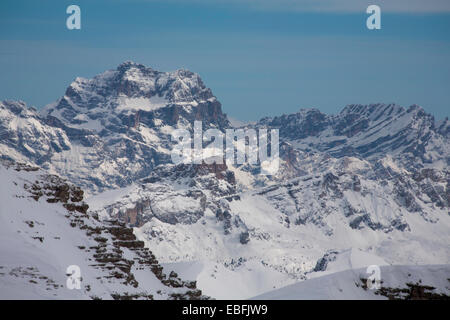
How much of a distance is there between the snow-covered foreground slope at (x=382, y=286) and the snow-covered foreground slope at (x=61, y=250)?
2484cm

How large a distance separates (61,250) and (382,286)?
48.1m

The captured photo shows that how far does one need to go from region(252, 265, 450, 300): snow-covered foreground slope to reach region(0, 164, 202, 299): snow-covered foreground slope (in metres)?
24.8

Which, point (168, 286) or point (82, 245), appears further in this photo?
point (168, 286)

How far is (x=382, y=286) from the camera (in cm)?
11219

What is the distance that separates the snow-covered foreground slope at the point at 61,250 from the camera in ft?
375

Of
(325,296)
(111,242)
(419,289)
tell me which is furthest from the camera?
(111,242)

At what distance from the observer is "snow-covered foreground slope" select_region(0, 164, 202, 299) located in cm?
11438

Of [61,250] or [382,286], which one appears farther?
[61,250]

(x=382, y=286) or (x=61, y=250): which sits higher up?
(x=382, y=286)
